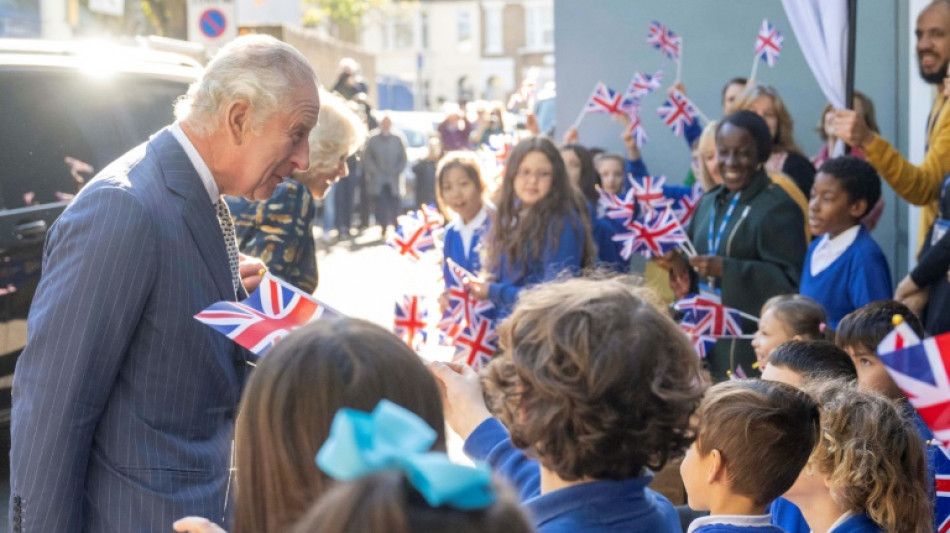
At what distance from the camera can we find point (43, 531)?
101 inches

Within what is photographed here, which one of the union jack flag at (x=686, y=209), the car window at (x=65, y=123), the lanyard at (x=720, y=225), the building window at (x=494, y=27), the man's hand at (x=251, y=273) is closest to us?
the man's hand at (x=251, y=273)

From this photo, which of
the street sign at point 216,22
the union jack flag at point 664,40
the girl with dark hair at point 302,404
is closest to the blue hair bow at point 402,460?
the girl with dark hair at point 302,404

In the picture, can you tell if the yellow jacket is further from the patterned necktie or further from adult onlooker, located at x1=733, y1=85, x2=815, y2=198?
the patterned necktie

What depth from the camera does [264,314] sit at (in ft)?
9.32

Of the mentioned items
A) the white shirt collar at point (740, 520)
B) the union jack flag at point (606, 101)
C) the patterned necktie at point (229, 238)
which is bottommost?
the white shirt collar at point (740, 520)

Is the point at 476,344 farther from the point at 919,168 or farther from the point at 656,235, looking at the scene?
the point at 919,168

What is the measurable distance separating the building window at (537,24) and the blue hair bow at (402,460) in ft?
204

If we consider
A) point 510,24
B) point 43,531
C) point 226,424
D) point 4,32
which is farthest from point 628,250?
point 510,24

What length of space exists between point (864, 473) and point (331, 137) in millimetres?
2451

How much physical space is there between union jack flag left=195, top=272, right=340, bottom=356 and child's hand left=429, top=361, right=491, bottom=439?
1.17 feet

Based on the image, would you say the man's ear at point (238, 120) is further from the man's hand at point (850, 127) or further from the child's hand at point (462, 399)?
the man's hand at point (850, 127)

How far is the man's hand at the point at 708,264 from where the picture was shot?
17.7ft

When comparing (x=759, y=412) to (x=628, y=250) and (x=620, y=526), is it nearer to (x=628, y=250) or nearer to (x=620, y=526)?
(x=620, y=526)

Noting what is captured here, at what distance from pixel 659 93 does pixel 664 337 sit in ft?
25.7
